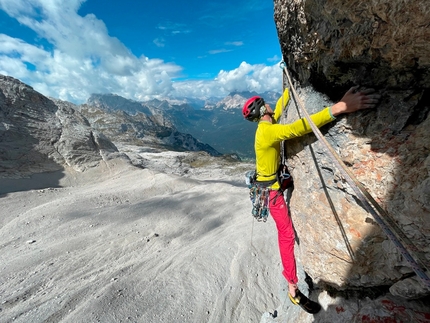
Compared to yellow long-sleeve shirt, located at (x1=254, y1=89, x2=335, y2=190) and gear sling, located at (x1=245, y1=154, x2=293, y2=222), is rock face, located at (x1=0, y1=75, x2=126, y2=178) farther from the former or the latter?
yellow long-sleeve shirt, located at (x1=254, y1=89, x2=335, y2=190)

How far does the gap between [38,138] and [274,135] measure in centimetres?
2721

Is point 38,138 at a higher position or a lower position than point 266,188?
higher

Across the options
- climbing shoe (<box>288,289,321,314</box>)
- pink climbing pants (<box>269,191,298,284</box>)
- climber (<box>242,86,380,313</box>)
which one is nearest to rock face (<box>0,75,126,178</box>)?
climber (<box>242,86,380,313</box>)

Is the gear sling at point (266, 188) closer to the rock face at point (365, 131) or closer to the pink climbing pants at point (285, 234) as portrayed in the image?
the pink climbing pants at point (285, 234)

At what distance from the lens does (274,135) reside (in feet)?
16.0

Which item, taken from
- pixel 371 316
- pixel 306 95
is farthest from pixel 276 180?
pixel 371 316

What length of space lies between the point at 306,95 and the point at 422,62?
1.91 meters

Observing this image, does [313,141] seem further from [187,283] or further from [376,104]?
[187,283]

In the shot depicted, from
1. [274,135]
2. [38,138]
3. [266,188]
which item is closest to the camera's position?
[274,135]

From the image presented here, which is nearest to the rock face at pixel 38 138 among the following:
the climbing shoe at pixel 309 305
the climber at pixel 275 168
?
the climber at pixel 275 168

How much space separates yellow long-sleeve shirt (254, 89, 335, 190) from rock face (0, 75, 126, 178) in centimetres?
2166

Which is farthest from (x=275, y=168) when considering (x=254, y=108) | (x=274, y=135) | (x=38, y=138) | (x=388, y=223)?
(x=38, y=138)

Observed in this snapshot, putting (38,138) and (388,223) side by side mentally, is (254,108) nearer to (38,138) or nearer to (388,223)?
(388,223)

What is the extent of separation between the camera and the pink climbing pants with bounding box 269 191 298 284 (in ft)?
18.2
